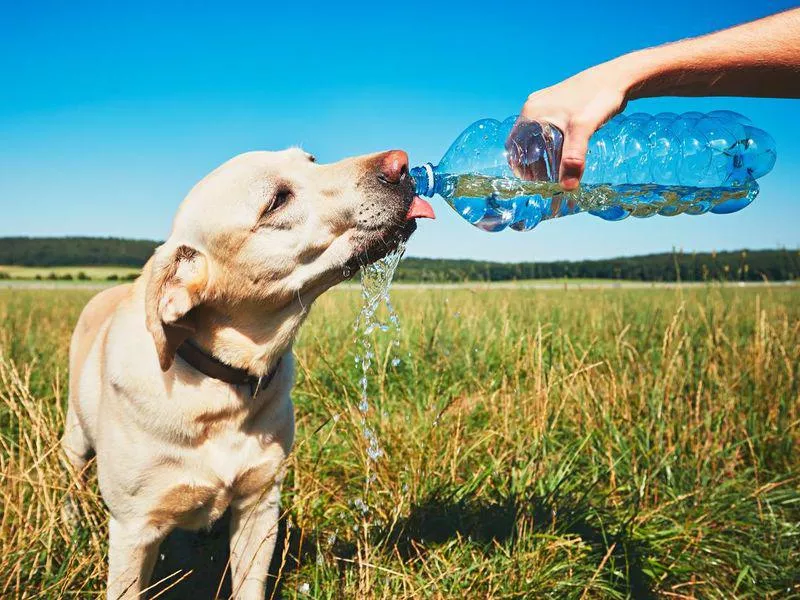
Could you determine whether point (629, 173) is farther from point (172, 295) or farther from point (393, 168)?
point (172, 295)

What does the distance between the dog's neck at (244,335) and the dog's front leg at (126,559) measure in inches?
29.5

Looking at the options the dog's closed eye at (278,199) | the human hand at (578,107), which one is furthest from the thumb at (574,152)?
the dog's closed eye at (278,199)

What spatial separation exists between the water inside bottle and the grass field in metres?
0.96

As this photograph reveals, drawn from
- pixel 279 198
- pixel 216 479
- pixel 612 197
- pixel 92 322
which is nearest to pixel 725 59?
pixel 612 197

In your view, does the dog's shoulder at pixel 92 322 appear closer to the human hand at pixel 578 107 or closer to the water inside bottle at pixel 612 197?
the water inside bottle at pixel 612 197

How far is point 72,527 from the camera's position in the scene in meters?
2.58

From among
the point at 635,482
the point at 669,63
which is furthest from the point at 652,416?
the point at 669,63

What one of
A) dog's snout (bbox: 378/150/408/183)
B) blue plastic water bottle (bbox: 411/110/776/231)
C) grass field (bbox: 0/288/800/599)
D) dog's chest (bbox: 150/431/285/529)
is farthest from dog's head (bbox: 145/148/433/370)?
grass field (bbox: 0/288/800/599)

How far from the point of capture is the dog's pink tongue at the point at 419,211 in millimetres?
2303

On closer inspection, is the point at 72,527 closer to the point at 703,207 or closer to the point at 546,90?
the point at 546,90

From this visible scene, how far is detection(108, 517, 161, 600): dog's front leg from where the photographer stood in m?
2.25

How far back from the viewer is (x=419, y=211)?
232 cm

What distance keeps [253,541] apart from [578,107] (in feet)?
6.92

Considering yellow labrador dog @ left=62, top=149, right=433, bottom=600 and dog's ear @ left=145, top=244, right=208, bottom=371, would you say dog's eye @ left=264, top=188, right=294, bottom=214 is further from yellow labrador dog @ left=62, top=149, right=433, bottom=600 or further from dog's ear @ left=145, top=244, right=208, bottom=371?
dog's ear @ left=145, top=244, right=208, bottom=371
